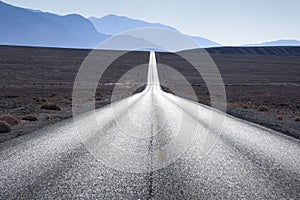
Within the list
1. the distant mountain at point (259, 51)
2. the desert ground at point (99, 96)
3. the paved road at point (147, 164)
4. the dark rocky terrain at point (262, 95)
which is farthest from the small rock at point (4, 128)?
the distant mountain at point (259, 51)

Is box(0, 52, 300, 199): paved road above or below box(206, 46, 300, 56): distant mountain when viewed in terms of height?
Result: above

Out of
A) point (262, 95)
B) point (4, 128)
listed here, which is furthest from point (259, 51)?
point (4, 128)

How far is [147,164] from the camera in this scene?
8062mm

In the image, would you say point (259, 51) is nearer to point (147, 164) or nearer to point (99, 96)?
point (99, 96)

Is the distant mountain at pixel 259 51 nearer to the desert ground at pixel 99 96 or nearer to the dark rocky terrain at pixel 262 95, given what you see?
the dark rocky terrain at pixel 262 95

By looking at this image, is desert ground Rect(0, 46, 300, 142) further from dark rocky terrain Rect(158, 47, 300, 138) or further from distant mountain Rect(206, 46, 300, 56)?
distant mountain Rect(206, 46, 300, 56)

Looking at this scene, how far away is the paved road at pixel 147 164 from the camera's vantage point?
6180 millimetres

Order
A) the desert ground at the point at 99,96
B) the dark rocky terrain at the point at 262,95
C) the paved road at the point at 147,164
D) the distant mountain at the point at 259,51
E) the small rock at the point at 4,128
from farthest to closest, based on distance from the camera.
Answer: the distant mountain at the point at 259,51 → the dark rocky terrain at the point at 262,95 → the desert ground at the point at 99,96 → the small rock at the point at 4,128 → the paved road at the point at 147,164

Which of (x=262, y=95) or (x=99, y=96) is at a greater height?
(x=99, y=96)

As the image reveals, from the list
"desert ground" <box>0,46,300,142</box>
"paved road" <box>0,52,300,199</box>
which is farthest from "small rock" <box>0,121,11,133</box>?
"paved road" <box>0,52,300,199</box>

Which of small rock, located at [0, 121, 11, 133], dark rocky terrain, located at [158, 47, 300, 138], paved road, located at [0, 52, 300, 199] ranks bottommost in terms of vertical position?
dark rocky terrain, located at [158, 47, 300, 138]

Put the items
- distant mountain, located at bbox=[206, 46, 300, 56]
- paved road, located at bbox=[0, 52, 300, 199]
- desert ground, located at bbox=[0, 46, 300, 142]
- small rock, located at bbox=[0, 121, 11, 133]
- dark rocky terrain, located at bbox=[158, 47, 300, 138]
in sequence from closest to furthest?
paved road, located at bbox=[0, 52, 300, 199] → small rock, located at bbox=[0, 121, 11, 133] → desert ground, located at bbox=[0, 46, 300, 142] → dark rocky terrain, located at bbox=[158, 47, 300, 138] → distant mountain, located at bbox=[206, 46, 300, 56]

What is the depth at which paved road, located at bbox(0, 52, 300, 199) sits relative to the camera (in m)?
6.18

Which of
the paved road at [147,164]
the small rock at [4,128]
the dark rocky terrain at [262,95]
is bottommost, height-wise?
the dark rocky terrain at [262,95]
